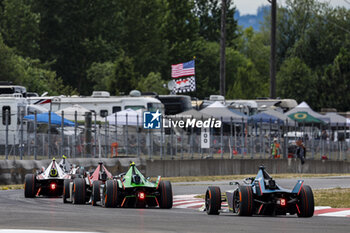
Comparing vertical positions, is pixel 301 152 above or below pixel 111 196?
above

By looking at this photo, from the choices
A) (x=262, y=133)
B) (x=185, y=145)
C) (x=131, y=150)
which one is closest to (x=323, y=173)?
(x=262, y=133)

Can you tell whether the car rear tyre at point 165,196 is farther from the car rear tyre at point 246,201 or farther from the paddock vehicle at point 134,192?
the car rear tyre at point 246,201

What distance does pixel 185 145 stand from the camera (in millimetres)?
39688

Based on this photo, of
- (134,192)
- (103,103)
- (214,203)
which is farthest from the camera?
(103,103)

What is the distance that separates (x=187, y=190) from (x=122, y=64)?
4363cm

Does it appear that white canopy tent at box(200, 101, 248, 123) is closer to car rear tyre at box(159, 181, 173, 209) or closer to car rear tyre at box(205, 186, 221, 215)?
car rear tyre at box(159, 181, 173, 209)

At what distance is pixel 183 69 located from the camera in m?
57.5

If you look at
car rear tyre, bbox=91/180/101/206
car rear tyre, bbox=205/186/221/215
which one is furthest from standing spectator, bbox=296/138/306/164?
car rear tyre, bbox=205/186/221/215

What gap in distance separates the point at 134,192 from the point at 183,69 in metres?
38.9

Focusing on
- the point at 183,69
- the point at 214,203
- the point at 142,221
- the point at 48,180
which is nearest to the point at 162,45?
the point at 183,69

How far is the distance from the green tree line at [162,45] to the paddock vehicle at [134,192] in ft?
186

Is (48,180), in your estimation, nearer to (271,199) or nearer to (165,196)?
(165,196)

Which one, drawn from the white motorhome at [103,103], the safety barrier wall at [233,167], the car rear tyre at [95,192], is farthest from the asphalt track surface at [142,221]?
the white motorhome at [103,103]

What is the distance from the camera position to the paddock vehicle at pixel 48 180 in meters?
23.5
